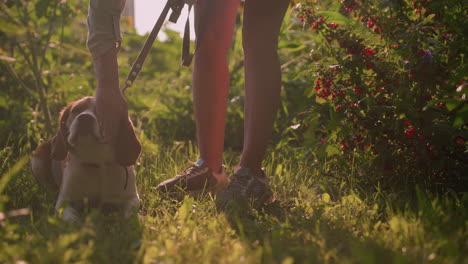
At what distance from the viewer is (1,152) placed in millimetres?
2953

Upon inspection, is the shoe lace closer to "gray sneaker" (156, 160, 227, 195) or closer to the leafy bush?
"gray sneaker" (156, 160, 227, 195)

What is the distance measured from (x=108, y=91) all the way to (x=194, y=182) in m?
0.73

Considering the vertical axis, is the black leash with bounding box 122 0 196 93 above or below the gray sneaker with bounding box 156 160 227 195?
above

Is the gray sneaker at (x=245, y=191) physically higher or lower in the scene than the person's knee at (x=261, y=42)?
lower

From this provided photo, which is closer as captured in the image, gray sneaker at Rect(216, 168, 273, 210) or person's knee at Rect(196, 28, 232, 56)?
gray sneaker at Rect(216, 168, 273, 210)

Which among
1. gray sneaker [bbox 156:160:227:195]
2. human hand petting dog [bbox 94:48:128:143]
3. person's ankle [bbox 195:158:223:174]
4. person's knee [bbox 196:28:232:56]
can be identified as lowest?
gray sneaker [bbox 156:160:227:195]

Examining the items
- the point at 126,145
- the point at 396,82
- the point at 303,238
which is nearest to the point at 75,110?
the point at 126,145

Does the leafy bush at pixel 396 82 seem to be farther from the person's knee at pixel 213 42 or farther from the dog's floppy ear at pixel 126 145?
the dog's floppy ear at pixel 126 145

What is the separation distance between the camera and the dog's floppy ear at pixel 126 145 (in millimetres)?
2295

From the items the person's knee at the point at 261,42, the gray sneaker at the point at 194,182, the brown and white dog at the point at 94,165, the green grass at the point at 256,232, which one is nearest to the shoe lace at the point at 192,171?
the gray sneaker at the point at 194,182

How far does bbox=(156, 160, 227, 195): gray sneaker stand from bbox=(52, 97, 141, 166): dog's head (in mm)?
372

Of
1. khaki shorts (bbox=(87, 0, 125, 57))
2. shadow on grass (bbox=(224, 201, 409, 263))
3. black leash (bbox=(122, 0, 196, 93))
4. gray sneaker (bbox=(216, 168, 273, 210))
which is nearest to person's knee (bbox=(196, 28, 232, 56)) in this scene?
black leash (bbox=(122, 0, 196, 93))

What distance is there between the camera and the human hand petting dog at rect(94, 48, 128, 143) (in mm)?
2188

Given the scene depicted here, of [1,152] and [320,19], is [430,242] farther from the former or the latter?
[1,152]
